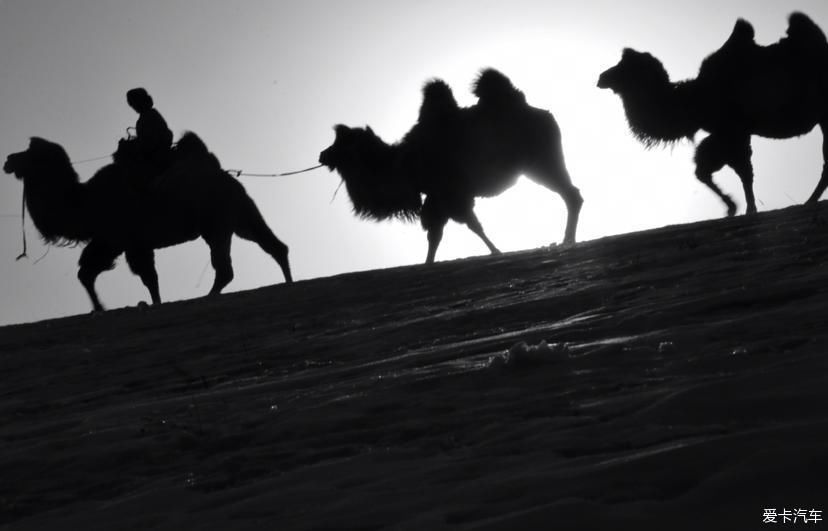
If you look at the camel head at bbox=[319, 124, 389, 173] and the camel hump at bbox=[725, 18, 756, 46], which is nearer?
the camel hump at bbox=[725, 18, 756, 46]

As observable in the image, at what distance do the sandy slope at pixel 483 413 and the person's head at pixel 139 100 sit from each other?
23.1ft

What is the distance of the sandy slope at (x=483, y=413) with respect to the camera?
285cm

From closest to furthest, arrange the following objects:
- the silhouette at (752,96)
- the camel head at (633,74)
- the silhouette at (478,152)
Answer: the silhouette at (752,96)
the camel head at (633,74)
the silhouette at (478,152)

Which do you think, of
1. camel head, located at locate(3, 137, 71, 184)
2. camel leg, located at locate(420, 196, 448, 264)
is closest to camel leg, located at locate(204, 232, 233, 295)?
camel head, located at locate(3, 137, 71, 184)

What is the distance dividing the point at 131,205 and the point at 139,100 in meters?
1.18

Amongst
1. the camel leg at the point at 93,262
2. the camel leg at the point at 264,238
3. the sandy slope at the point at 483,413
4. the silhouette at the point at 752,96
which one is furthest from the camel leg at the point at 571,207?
the sandy slope at the point at 483,413

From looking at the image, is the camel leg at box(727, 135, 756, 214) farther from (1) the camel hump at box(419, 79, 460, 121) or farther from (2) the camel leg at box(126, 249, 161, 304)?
(2) the camel leg at box(126, 249, 161, 304)

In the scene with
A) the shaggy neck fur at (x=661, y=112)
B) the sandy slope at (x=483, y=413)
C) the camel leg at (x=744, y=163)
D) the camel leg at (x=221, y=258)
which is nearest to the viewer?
the sandy slope at (x=483, y=413)

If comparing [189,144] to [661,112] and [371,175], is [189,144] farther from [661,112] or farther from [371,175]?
[661,112]

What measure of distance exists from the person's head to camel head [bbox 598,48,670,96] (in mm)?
5173

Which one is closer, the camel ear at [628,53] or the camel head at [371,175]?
the camel ear at [628,53]

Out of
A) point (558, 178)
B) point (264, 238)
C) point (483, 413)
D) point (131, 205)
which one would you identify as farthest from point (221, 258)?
point (483, 413)

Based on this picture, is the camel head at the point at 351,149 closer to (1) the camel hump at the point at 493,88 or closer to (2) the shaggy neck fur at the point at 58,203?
(1) the camel hump at the point at 493,88

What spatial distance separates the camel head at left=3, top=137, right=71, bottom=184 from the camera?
1426cm
